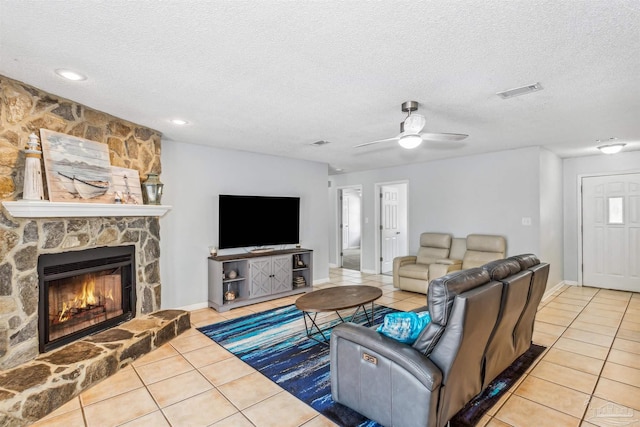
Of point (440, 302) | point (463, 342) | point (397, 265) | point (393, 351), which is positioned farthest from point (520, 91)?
point (397, 265)

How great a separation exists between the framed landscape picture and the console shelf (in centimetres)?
176

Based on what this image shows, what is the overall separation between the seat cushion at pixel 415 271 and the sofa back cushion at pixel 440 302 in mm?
3412

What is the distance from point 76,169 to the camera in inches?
117

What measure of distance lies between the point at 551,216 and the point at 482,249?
1.34 meters

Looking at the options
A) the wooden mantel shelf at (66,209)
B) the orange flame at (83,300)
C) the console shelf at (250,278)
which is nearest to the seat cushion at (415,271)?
the console shelf at (250,278)

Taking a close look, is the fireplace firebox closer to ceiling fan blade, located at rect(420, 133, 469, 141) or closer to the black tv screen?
the black tv screen

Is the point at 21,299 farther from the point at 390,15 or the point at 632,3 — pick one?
the point at 632,3

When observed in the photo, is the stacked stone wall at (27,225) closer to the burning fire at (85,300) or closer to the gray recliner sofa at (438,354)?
the burning fire at (85,300)

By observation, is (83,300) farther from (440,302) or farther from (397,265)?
(397,265)

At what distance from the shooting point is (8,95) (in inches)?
97.3

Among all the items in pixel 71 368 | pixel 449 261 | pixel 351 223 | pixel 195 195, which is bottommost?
pixel 71 368

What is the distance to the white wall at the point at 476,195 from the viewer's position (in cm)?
495

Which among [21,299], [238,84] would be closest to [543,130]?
[238,84]

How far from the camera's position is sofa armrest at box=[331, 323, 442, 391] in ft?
5.78
